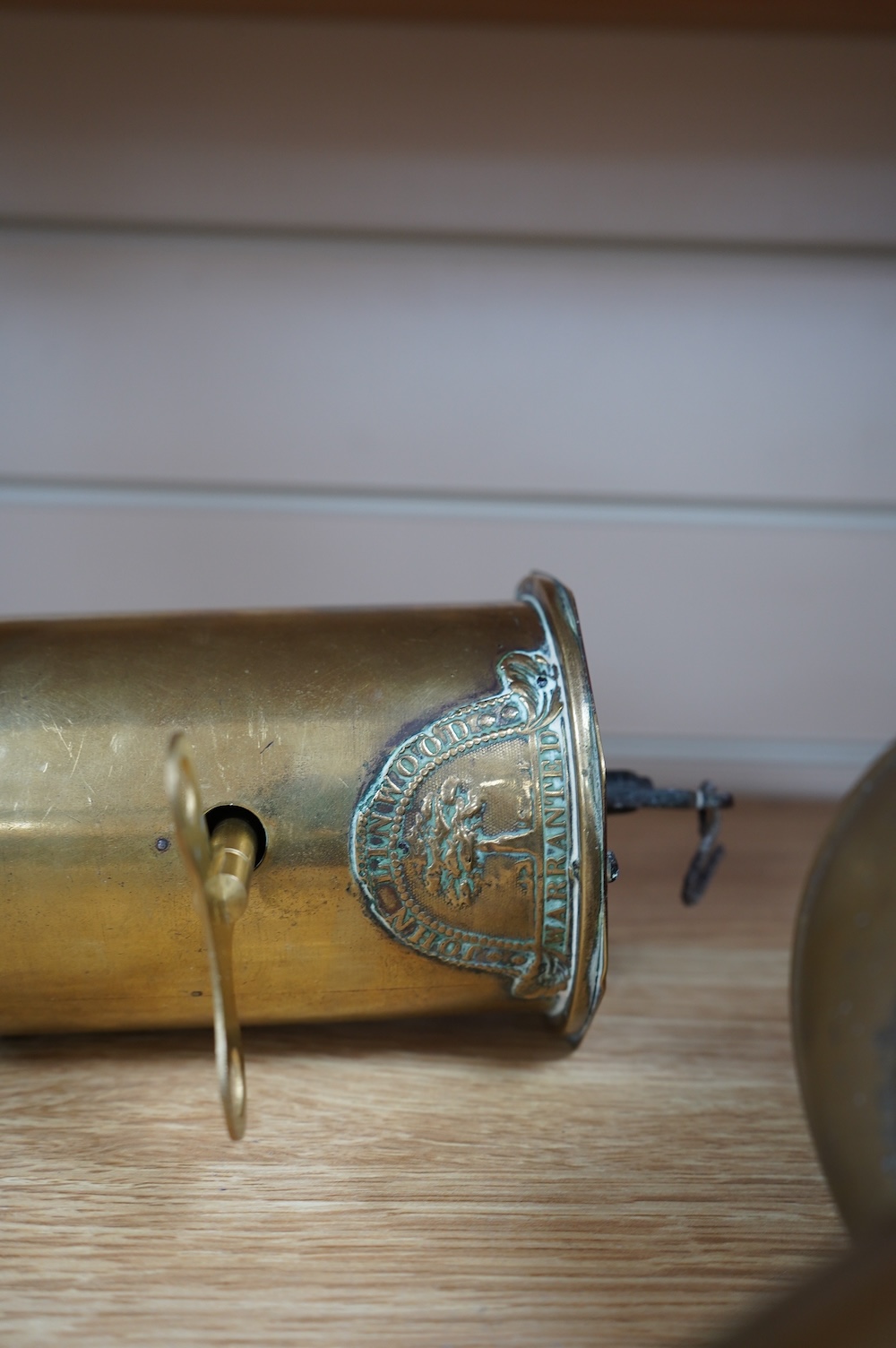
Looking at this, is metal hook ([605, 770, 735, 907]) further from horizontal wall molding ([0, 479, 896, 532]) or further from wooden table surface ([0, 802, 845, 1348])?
horizontal wall molding ([0, 479, 896, 532])

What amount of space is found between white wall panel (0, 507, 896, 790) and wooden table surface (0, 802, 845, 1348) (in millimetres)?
285

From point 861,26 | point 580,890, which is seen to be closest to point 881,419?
point 861,26

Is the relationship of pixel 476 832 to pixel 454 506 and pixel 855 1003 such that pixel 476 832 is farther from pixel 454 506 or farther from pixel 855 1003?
pixel 454 506

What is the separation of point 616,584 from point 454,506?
14 centimetres

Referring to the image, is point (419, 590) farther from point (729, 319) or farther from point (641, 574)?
point (729, 319)

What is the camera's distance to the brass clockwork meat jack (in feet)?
1.70

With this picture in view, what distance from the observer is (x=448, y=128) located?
0.72 m

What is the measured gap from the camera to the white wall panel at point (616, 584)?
84cm

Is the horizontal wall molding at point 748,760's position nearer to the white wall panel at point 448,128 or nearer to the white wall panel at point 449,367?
the white wall panel at point 449,367

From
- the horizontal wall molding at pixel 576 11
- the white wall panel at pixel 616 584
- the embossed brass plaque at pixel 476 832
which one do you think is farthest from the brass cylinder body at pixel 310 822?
the horizontal wall molding at pixel 576 11

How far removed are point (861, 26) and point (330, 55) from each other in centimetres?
34

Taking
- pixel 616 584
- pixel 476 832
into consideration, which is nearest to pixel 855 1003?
pixel 476 832

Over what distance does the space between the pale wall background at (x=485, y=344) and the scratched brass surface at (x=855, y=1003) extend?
463mm

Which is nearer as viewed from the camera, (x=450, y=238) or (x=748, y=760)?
(x=450, y=238)
